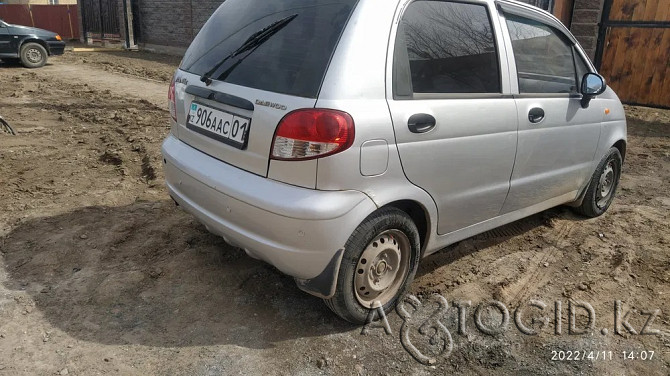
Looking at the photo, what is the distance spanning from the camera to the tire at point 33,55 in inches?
552

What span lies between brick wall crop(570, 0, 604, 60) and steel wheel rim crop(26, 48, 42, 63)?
13612mm

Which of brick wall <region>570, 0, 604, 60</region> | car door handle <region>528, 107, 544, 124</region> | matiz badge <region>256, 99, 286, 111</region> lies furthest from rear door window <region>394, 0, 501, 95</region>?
brick wall <region>570, 0, 604, 60</region>

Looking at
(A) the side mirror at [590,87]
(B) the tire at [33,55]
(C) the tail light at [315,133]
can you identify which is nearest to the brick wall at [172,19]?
(B) the tire at [33,55]

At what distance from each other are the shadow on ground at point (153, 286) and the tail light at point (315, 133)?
3.48ft

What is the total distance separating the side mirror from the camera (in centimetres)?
383

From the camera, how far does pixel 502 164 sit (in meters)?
3.26

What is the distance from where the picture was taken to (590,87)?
3.84m

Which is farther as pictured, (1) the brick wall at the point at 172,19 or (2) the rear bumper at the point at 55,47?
(1) the brick wall at the point at 172,19

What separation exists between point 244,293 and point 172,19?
19.1 m

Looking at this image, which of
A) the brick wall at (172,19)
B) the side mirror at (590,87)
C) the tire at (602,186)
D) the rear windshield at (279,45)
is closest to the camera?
the rear windshield at (279,45)

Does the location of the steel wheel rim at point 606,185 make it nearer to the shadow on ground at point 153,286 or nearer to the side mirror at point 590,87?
the side mirror at point 590,87

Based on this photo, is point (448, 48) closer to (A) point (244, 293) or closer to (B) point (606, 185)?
(A) point (244, 293)

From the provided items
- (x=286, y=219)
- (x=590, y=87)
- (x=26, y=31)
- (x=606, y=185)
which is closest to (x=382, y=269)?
(x=286, y=219)

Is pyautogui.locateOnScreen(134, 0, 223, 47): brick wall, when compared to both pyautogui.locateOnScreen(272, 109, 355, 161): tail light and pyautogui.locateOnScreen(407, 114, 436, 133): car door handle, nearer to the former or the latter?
pyautogui.locateOnScreen(407, 114, 436, 133): car door handle
